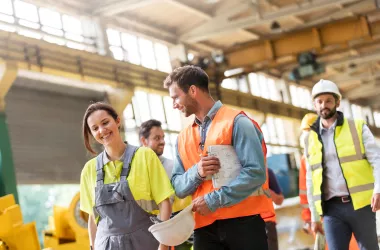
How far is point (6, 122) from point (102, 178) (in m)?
10.3

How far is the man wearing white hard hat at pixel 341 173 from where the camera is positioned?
4.91 metres

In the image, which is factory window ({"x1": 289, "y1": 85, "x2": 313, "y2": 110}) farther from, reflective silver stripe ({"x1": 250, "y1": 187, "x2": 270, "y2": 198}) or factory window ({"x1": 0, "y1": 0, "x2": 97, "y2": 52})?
reflective silver stripe ({"x1": 250, "y1": 187, "x2": 270, "y2": 198})

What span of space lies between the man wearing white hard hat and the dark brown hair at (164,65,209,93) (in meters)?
1.63

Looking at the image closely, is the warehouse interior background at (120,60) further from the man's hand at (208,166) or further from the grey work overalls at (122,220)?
the man's hand at (208,166)

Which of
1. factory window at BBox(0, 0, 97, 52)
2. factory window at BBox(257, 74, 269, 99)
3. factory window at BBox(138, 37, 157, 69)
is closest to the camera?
factory window at BBox(0, 0, 97, 52)

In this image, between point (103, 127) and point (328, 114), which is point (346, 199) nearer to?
point (328, 114)

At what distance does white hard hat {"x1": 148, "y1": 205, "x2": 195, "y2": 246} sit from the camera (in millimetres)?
3408

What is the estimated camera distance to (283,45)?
19.6 m

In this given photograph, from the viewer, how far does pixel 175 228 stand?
136 inches

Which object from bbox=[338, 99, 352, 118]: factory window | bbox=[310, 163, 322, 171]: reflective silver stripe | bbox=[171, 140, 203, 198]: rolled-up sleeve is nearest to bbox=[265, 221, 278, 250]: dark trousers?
bbox=[310, 163, 322, 171]: reflective silver stripe

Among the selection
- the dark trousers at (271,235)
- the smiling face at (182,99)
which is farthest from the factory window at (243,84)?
the smiling face at (182,99)

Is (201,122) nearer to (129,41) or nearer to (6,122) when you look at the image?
(6,122)

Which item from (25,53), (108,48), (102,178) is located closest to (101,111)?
(102,178)

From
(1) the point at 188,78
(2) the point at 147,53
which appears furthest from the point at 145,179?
(2) the point at 147,53
